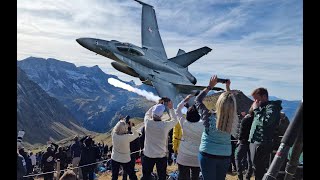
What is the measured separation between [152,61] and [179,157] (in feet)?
68.1

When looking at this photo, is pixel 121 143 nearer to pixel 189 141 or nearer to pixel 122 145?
pixel 122 145

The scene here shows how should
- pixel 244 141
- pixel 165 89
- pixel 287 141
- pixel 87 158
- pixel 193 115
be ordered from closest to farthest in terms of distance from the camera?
pixel 287 141
pixel 193 115
pixel 244 141
pixel 87 158
pixel 165 89

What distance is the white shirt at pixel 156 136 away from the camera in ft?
23.9

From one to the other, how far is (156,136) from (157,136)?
21 millimetres

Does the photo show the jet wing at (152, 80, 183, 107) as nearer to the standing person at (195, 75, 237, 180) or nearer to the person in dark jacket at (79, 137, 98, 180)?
the person in dark jacket at (79, 137, 98, 180)

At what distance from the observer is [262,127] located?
7.00 metres

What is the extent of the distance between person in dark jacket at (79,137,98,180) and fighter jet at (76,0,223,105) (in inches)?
567

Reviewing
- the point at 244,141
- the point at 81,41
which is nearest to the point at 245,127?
the point at 244,141

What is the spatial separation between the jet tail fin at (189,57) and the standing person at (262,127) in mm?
25519

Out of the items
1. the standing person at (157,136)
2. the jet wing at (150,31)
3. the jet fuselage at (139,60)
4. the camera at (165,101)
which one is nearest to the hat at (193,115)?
the standing person at (157,136)

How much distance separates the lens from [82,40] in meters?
24.1

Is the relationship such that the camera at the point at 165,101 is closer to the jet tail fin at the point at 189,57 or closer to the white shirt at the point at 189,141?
the white shirt at the point at 189,141
